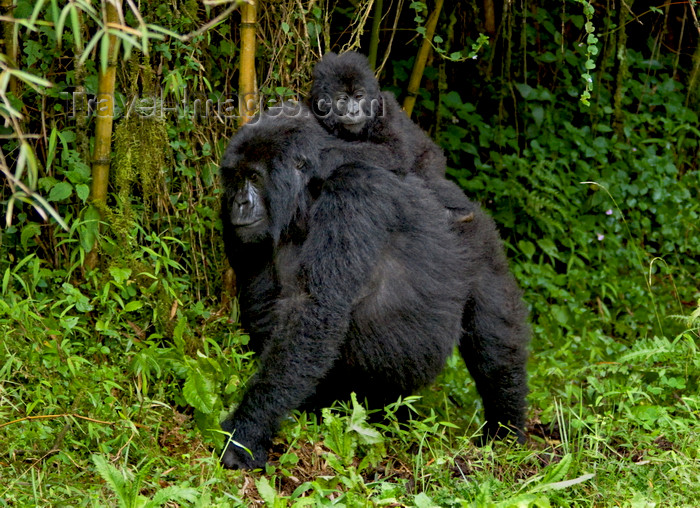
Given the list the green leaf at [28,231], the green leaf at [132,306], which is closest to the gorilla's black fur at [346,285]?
the green leaf at [132,306]

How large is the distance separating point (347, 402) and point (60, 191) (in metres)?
1.57

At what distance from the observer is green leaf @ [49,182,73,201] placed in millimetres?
3707

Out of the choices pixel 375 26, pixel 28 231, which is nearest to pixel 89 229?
pixel 28 231

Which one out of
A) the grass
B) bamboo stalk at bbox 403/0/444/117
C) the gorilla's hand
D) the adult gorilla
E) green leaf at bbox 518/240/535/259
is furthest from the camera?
green leaf at bbox 518/240/535/259

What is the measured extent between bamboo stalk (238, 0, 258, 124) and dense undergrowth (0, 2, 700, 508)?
0.23 meters

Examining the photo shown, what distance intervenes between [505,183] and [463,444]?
2824mm

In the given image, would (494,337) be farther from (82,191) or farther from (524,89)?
(524,89)

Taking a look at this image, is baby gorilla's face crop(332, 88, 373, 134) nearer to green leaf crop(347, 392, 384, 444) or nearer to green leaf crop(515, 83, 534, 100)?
green leaf crop(347, 392, 384, 444)

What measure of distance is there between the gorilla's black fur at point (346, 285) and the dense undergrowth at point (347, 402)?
0.17 meters

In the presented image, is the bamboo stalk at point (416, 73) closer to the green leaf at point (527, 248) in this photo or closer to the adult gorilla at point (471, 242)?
the green leaf at point (527, 248)

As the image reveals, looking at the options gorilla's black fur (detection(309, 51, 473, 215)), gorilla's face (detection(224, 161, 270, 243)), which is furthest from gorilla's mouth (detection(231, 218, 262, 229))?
gorilla's black fur (detection(309, 51, 473, 215))

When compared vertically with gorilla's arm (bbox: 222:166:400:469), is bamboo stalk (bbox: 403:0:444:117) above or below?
above

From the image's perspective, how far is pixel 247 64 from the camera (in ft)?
13.0

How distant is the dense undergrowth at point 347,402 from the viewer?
Result: 291 cm
